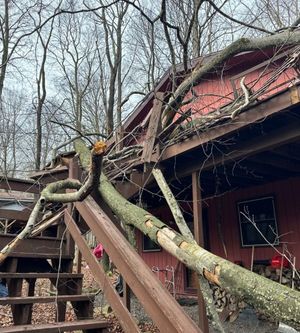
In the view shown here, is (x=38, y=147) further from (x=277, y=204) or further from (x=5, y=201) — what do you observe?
(x=277, y=204)

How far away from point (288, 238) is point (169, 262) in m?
3.57

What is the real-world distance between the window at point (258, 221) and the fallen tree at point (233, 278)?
4.84 meters

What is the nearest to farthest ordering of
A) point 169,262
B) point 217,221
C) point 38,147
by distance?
point 217,221 < point 169,262 < point 38,147

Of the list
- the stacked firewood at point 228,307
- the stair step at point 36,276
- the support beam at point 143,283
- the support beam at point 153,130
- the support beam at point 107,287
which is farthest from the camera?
the stacked firewood at point 228,307

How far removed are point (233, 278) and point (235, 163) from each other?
11.1 ft

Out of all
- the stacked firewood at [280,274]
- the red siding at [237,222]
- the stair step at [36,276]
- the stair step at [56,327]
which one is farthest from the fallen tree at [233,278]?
the red siding at [237,222]

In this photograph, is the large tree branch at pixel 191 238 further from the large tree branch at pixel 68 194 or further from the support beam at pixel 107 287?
the large tree branch at pixel 68 194

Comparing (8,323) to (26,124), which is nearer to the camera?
(8,323)

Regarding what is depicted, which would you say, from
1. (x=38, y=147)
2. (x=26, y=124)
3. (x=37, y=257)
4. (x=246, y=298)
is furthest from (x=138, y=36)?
(x=246, y=298)

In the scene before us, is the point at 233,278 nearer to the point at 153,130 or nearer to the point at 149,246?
the point at 153,130

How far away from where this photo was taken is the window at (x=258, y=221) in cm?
724

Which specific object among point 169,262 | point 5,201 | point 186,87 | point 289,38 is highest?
point 289,38

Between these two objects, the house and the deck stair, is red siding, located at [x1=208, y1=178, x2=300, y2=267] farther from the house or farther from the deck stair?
the deck stair

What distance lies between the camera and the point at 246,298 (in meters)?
1.86
